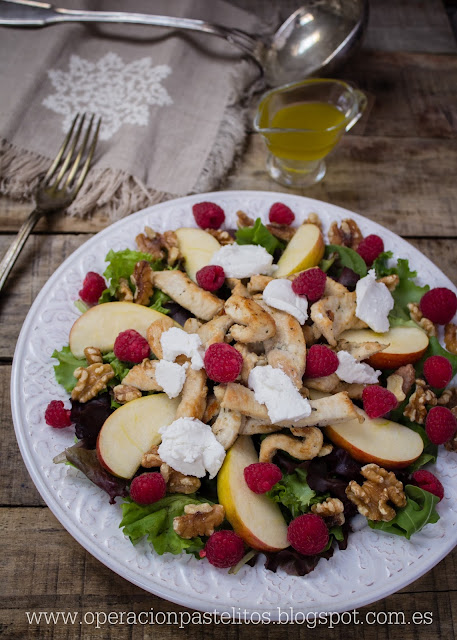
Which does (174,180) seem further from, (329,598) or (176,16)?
(329,598)

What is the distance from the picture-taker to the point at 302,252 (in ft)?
7.47

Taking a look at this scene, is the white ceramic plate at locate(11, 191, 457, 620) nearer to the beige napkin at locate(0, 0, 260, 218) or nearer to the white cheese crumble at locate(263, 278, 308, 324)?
the white cheese crumble at locate(263, 278, 308, 324)

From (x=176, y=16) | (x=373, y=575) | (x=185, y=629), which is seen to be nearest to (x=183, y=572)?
(x=185, y=629)

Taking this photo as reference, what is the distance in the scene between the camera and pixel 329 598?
1691 mm

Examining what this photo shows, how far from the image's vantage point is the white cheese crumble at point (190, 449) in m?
1.75

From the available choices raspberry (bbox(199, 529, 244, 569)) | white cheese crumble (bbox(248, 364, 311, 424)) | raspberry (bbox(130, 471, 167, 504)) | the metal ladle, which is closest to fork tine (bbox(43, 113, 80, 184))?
the metal ladle

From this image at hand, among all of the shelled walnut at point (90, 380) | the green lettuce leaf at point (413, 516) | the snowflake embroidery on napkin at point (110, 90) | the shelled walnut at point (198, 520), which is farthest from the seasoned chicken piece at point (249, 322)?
the snowflake embroidery on napkin at point (110, 90)

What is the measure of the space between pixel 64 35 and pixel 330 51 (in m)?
1.37

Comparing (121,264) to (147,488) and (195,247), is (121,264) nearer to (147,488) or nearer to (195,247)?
(195,247)

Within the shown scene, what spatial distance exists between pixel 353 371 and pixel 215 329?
1.54ft

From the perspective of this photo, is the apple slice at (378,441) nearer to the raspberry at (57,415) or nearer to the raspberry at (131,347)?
the raspberry at (131,347)

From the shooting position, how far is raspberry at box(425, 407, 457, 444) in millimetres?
1884

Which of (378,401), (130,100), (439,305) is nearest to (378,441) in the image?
(378,401)

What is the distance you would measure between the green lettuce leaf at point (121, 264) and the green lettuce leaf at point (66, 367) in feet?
0.95
